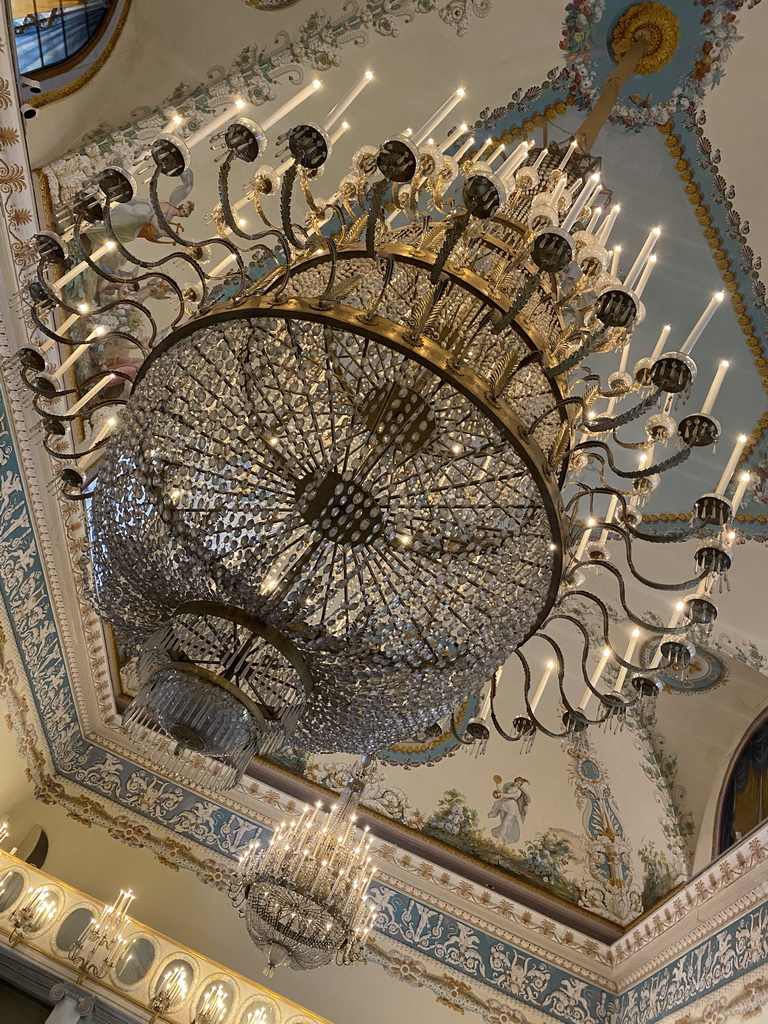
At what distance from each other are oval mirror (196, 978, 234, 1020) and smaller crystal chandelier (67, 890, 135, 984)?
66 centimetres

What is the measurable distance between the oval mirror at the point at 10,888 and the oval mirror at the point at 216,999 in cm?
149

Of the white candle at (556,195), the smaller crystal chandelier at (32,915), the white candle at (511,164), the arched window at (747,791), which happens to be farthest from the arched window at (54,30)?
the arched window at (747,791)

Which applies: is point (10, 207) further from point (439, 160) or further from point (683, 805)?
point (683, 805)

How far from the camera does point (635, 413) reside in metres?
2.20

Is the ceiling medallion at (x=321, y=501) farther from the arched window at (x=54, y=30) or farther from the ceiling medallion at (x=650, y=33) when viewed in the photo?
the ceiling medallion at (x=650, y=33)

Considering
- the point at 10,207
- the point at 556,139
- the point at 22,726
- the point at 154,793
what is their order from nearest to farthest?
the point at 10,207, the point at 556,139, the point at 22,726, the point at 154,793

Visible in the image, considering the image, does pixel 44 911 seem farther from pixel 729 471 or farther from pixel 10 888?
pixel 729 471

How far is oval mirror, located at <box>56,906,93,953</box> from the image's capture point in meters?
5.54

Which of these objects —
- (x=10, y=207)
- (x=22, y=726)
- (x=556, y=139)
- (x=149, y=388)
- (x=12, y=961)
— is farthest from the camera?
(x=22, y=726)

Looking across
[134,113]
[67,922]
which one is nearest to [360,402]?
[134,113]

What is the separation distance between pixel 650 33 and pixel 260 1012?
6.59m

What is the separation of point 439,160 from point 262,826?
6.15 metres

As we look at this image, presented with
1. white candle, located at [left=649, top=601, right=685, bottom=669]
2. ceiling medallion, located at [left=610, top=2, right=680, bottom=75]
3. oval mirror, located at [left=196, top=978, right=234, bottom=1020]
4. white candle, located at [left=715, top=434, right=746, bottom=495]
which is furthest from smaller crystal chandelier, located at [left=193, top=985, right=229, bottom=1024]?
ceiling medallion, located at [left=610, top=2, right=680, bottom=75]

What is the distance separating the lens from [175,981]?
5461mm
